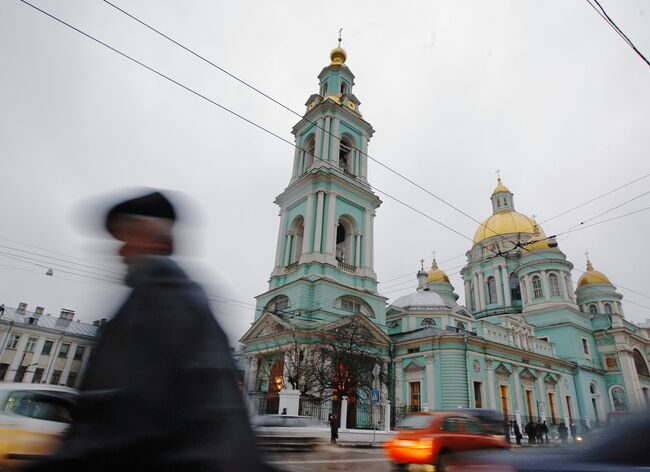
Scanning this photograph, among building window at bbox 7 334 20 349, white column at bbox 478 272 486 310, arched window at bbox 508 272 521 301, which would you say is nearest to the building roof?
building window at bbox 7 334 20 349

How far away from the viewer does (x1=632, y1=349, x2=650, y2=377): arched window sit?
4877 cm

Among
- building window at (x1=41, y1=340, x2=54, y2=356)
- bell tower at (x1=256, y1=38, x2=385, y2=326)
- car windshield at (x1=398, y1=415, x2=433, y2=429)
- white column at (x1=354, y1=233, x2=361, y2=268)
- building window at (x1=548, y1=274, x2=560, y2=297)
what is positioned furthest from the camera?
building window at (x1=548, y1=274, x2=560, y2=297)

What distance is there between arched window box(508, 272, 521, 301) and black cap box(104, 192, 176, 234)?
194 ft

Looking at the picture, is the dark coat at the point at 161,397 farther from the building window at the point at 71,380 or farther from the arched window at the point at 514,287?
the arched window at the point at 514,287

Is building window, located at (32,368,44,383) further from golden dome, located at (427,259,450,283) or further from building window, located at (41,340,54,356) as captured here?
golden dome, located at (427,259,450,283)

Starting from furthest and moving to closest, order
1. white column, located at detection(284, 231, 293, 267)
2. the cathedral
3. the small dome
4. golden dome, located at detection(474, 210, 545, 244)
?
golden dome, located at detection(474, 210, 545, 244) → the small dome → white column, located at detection(284, 231, 293, 267) → the cathedral

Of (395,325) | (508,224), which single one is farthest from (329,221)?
(508,224)

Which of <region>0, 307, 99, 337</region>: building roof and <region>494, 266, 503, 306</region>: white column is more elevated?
<region>494, 266, 503, 306</region>: white column

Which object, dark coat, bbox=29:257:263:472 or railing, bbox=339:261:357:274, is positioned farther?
railing, bbox=339:261:357:274

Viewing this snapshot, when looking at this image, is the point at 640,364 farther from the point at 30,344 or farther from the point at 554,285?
the point at 30,344

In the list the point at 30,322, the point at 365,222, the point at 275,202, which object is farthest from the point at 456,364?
the point at 30,322

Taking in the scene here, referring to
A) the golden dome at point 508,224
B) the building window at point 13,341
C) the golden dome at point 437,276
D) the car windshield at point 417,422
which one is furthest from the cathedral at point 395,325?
the building window at point 13,341

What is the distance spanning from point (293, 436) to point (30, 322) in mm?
49878

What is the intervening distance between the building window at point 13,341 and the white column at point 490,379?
161 feet
